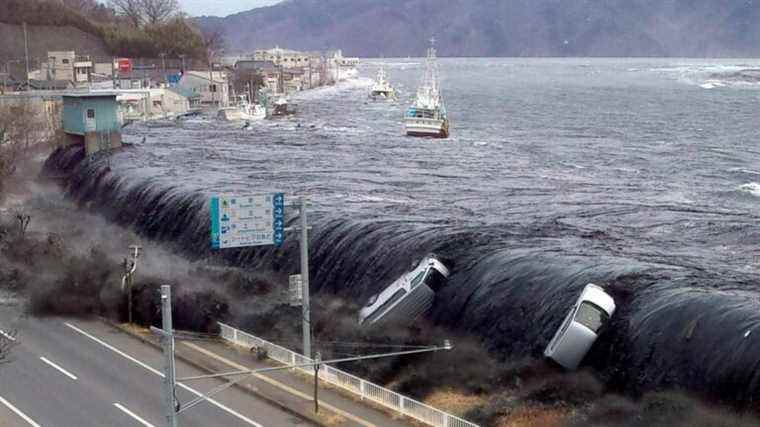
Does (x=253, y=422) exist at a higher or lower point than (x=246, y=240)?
lower

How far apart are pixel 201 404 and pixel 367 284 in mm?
8304

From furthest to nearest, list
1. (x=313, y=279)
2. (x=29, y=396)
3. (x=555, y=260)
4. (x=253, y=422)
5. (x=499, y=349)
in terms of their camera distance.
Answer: (x=313, y=279), (x=555, y=260), (x=499, y=349), (x=29, y=396), (x=253, y=422)

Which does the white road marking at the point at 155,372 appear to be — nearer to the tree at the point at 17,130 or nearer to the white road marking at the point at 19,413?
the white road marking at the point at 19,413

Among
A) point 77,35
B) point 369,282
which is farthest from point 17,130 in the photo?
point 77,35

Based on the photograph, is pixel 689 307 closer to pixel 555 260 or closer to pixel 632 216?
pixel 555 260

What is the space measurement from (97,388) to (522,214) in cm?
1839

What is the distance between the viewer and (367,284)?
2642 centimetres

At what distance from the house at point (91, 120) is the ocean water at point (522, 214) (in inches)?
59.5

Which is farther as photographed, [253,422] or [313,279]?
[313,279]

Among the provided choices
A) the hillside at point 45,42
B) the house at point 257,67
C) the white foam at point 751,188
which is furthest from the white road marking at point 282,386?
the house at point 257,67

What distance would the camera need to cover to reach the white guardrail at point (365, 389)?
17.5 metres

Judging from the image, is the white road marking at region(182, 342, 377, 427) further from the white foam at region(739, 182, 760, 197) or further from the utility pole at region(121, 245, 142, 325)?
the white foam at region(739, 182, 760, 197)

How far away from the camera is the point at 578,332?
66.3 feet

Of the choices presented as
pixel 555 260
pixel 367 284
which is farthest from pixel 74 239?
pixel 555 260
